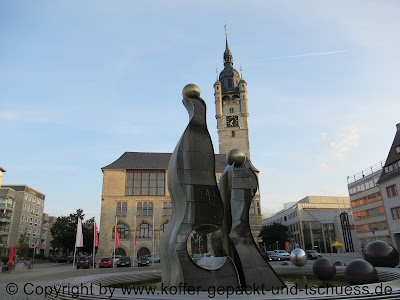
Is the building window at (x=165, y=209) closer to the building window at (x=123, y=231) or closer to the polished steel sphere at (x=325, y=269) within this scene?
the building window at (x=123, y=231)

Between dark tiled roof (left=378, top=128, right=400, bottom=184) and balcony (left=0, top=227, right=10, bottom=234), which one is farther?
balcony (left=0, top=227, right=10, bottom=234)

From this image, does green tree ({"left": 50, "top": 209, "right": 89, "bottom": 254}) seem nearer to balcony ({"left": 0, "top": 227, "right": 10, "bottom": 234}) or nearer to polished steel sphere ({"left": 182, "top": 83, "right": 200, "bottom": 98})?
balcony ({"left": 0, "top": 227, "right": 10, "bottom": 234})

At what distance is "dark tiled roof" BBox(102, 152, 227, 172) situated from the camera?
48.9 m

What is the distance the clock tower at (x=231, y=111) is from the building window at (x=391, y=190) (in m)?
27.6

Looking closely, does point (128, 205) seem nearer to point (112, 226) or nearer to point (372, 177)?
point (112, 226)

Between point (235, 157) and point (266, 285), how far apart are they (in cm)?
461

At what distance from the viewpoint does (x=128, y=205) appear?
46469 millimetres

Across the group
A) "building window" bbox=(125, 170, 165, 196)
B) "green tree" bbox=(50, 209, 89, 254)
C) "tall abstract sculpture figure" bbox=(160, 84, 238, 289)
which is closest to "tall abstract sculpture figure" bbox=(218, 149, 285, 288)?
"tall abstract sculpture figure" bbox=(160, 84, 238, 289)

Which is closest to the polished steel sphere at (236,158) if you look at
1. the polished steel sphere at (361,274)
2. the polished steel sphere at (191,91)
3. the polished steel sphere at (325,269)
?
the polished steel sphere at (191,91)

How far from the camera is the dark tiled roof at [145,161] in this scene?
Result: 160ft

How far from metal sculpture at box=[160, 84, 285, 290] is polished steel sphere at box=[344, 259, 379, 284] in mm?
2373

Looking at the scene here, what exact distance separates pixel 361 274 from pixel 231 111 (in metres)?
54.7

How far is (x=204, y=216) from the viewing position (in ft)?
33.0

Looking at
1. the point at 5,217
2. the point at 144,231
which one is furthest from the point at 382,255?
the point at 5,217
